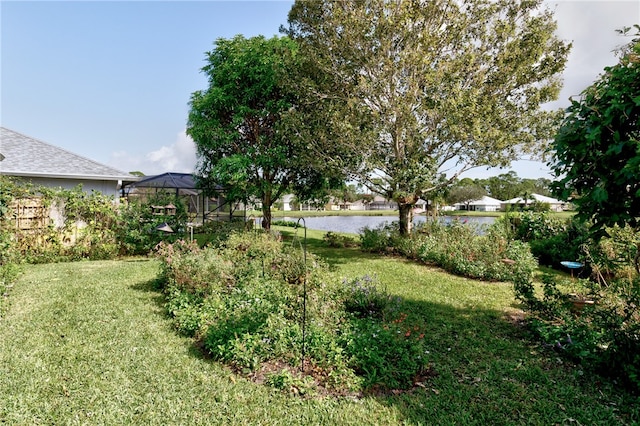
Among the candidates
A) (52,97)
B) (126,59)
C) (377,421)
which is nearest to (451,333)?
(377,421)

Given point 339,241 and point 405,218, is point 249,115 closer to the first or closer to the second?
point 339,241

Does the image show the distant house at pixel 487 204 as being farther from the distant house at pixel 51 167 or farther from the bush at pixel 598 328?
the distant house at pixel 51 167

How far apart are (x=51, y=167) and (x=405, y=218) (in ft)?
40.7

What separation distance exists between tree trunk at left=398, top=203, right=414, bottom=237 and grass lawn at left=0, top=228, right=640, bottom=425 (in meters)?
5.80

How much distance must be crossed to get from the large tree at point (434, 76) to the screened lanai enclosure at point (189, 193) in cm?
709

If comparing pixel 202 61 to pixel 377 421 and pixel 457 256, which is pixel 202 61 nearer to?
pixel 457 256

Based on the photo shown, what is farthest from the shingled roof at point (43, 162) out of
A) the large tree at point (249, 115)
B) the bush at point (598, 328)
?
the bush at point (598, 328)

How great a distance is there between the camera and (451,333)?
180 inches

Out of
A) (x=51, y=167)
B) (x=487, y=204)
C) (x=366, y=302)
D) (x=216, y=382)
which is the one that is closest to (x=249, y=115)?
(x=51, y=167)

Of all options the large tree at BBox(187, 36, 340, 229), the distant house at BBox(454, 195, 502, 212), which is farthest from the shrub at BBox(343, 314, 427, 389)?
the distant house at BBox(454, 195, 502, 212)

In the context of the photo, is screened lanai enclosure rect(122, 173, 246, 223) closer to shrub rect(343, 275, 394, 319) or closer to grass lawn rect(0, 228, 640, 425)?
grass lawn rect(0, 228, 640, 425)

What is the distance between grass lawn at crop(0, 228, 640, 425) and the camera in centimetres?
272

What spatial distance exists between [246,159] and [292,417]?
969 cm

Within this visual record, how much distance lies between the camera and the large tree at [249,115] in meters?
11.1
